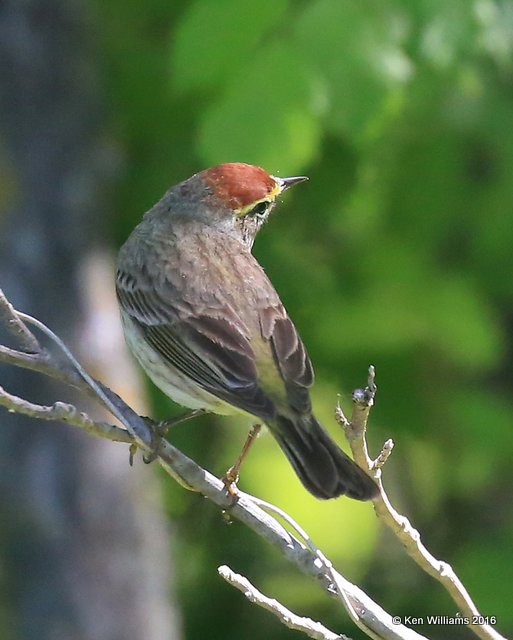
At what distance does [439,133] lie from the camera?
6.20 metres

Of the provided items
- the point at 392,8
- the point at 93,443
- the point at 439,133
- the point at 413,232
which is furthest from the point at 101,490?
the point at 392,8

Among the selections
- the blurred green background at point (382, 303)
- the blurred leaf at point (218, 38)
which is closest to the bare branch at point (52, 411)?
the blurred leaf at point (218, 38)

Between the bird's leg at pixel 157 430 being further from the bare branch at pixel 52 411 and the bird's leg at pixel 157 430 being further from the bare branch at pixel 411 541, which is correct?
the bare branch at pixel 411 541

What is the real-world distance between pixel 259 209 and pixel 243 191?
136 millimetres

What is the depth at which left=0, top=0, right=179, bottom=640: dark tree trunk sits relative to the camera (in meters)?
6.20

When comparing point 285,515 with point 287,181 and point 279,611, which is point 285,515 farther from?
point 287,181

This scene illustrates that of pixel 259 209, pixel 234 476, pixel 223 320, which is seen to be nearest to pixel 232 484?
pixel 234 476

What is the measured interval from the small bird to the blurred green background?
514mm

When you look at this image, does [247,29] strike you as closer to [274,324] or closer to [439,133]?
[274,324]

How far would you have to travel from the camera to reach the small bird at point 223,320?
3.62 metres

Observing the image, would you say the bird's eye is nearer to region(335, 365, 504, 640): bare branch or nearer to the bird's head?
the bird's head

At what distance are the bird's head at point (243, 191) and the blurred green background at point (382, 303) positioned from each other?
0.40 m

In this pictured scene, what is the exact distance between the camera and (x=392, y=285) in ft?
21.2

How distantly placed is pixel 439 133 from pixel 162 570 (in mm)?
2791
